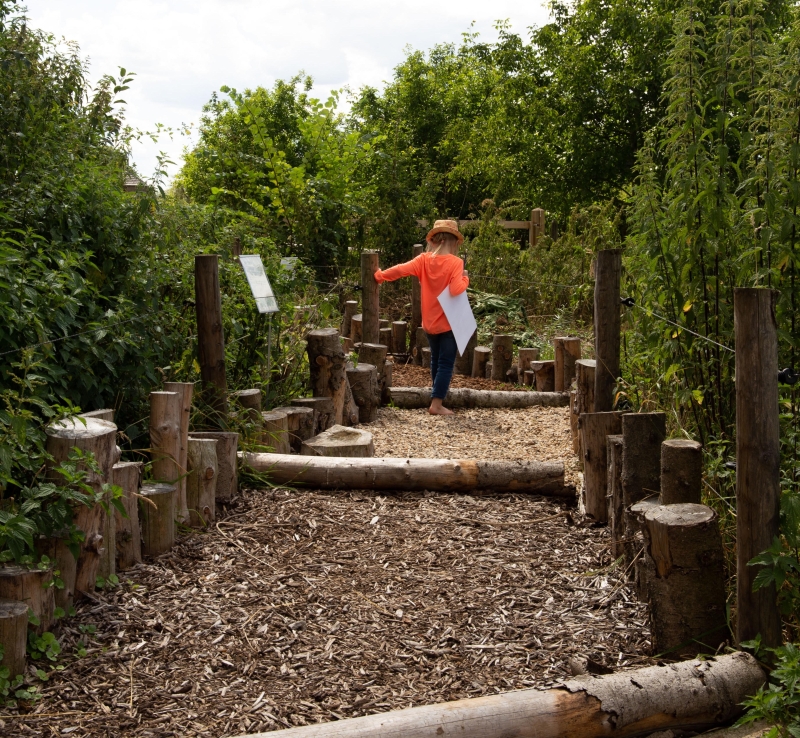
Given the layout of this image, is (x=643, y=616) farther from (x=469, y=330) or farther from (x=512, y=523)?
(x=469, y=330)

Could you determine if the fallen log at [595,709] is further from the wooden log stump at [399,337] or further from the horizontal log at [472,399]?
the wooden log stump at [399,337]

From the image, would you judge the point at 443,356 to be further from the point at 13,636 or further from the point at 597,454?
the point at 13,636

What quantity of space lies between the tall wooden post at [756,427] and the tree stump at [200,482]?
2797 mm

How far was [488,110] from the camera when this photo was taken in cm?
2692

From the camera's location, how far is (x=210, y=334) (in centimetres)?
548

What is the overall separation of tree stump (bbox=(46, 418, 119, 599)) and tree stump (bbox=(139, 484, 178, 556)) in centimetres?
46

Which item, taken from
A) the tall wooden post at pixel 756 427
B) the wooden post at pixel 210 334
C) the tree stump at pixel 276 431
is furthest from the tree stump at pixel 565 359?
the tall wooden post at pixel 756 427

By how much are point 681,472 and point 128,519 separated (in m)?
2.52

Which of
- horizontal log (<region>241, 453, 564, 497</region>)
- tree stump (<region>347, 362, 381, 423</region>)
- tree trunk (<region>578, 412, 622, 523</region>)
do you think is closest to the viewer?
tree trunk (<region>578, 412, 622, 523</region>)

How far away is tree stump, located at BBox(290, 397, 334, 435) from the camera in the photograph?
670cm

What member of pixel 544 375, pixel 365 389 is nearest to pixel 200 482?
pixel 365 389

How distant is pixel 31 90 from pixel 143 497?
2507 millimetres

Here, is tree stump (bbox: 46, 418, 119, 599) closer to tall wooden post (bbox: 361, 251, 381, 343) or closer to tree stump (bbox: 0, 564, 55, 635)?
tree stump (bbox: 0, 564, 55, 635)

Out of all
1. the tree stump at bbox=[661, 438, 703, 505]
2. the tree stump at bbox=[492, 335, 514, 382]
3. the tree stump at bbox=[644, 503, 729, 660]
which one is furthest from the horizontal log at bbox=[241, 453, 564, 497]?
the tree stump at bbox=[492, 335, 514, 382]
